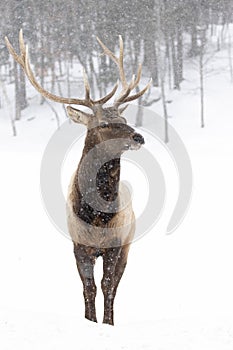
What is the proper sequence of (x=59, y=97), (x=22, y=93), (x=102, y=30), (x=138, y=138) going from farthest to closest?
1. (x=22, y=93)
2. (x=102, y=30)
3. (x=59, y=97)
4. (x=138, y=138)

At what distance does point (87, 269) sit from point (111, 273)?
12.2 inches

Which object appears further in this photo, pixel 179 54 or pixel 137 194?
pixel 179 54

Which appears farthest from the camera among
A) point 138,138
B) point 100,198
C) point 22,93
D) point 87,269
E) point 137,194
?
point 22,93

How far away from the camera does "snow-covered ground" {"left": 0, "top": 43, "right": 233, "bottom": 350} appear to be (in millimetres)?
4453

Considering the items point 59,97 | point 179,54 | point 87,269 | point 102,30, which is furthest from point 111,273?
point 179,54

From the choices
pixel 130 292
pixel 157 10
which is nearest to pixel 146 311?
pixel 130 292

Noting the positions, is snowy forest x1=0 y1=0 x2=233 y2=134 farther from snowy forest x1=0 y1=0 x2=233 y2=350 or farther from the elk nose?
the elk nose

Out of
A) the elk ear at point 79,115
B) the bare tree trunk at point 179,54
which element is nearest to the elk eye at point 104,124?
the elk ear at point 79,115

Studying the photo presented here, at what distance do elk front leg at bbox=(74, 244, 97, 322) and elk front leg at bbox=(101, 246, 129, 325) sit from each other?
0.15m

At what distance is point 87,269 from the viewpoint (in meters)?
6.08

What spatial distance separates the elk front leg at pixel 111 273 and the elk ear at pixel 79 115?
1549 mm

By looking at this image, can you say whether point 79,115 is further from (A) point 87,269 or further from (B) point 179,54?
(B) point 179,54

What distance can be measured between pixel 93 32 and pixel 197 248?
23490mm

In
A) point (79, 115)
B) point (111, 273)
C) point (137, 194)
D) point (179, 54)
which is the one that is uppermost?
point (79, 115)
